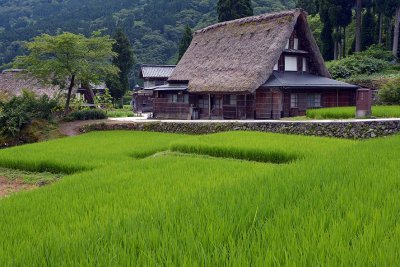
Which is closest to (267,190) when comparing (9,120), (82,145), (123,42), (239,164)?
(239,164)

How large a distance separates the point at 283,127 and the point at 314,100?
22.6 feet

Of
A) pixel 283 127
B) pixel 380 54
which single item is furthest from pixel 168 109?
pixel 380 54

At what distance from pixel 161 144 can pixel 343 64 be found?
1790cm

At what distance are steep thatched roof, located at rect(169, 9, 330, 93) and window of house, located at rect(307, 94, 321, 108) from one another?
267cm

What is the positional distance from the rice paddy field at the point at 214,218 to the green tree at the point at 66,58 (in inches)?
566

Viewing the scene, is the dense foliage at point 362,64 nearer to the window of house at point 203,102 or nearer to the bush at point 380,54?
the bush at point 380,54

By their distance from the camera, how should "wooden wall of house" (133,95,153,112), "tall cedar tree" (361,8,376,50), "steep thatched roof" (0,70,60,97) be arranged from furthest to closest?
"wooden wall of house" (133,95,153,112) → "tall cedar tree" (361,8,376,50) → "steep thatched roof" (0,70,60,97)

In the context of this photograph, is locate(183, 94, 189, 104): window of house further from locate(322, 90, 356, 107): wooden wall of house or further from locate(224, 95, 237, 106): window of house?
locate(322, 90, 356, 107): wooden wall of house

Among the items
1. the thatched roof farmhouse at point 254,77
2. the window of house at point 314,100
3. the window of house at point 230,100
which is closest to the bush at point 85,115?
the thatched roof farmhouse at point 254,77

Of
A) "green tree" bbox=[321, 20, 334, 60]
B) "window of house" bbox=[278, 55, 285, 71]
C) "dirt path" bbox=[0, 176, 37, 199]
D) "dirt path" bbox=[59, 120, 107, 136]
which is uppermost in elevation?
"green tree" bbox=[321, 20, 334, 60]

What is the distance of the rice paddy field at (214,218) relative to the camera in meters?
2.35

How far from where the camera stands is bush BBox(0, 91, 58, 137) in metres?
17.4

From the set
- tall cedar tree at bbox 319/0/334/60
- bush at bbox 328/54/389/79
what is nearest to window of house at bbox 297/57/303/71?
bush at bbox 328/54/389/79

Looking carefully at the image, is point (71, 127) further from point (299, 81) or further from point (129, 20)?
point (129, 20)
